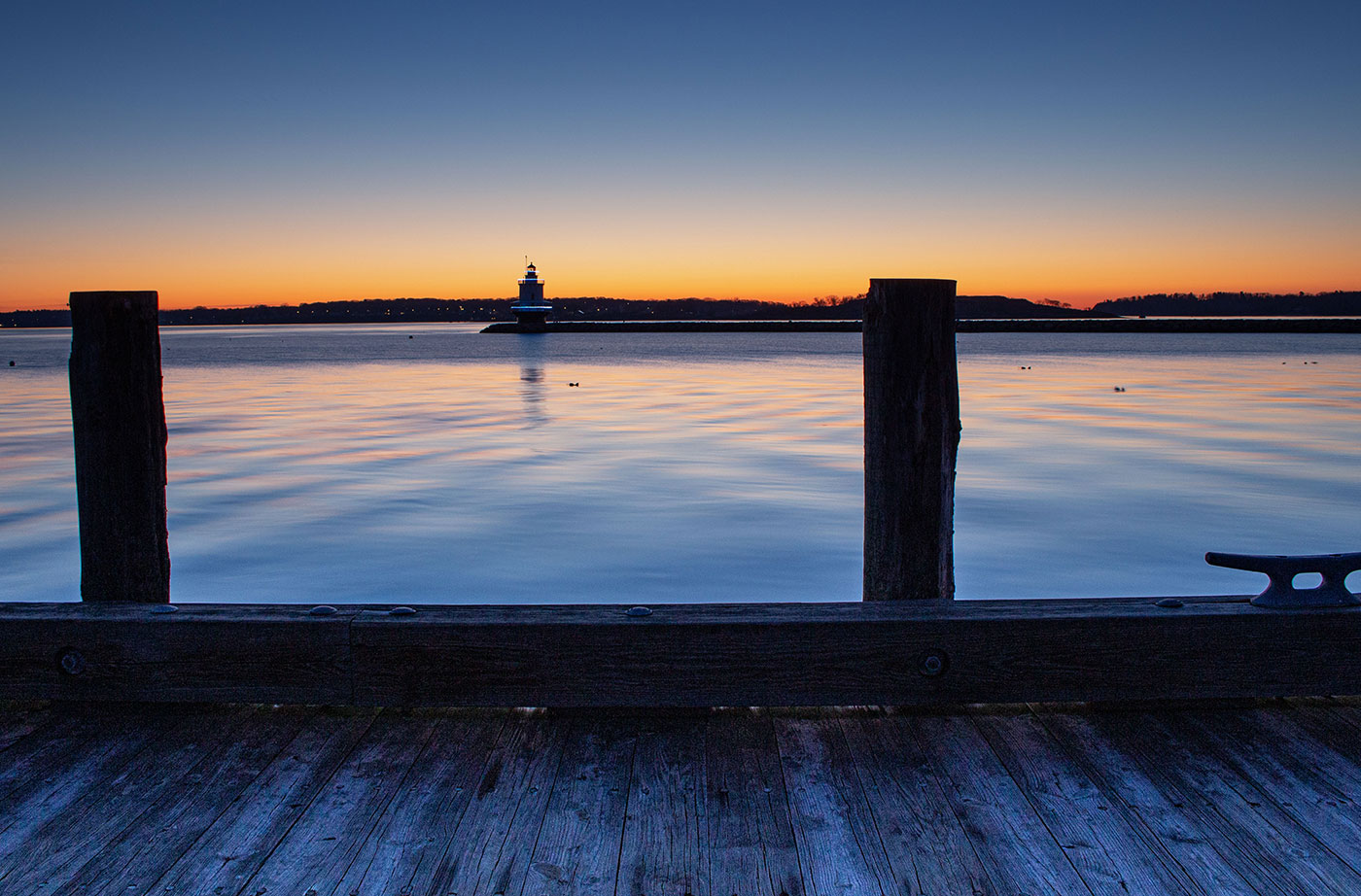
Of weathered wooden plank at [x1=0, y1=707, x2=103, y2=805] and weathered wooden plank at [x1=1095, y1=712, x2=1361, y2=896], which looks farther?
weathered wooden plank at [x1=0, y1=707, x2=103, y2=805]

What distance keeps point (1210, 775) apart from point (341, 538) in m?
7.21

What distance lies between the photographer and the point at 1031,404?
20.7 metres

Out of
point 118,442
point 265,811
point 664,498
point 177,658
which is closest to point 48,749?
point 177,658

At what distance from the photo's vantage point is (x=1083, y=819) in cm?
225

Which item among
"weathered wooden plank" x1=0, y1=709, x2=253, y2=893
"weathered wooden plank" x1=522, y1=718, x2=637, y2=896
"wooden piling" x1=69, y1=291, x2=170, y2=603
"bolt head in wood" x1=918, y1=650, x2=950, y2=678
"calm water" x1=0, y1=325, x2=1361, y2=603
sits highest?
"wooden piling" x1=69, y1=291, x2=170, y2=603

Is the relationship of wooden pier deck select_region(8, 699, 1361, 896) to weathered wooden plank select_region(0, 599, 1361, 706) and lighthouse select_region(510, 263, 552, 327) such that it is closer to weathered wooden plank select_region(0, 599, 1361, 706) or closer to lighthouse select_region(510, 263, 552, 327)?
weathered wooden plank select_region(0, 599, 1361, 706)

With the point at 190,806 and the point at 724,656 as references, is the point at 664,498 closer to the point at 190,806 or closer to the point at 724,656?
the point at 724,656

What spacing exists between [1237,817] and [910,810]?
0.74 m

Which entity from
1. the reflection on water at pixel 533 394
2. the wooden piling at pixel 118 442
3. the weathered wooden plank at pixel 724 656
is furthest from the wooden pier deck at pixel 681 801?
the reflection on water at pixel 533 394

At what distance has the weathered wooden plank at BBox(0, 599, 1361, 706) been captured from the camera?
2.69m

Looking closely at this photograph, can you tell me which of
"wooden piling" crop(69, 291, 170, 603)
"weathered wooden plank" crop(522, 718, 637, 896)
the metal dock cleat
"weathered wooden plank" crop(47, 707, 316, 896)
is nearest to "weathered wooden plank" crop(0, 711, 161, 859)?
"weathered wooden plank" crop(47, 707, 316, 896)

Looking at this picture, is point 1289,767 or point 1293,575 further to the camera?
point 1293,575

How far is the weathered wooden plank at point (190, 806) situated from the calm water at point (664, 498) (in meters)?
3.82

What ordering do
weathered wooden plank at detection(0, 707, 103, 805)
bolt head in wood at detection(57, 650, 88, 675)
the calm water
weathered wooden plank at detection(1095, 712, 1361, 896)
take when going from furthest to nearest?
the calm water
bolt head in wood at detection(57, 650, 88, 675)
weathered wooden plank at detection(0, 707, 103, 805)
weathered wooden plank at detection(1095, 712, 1361, 896)
